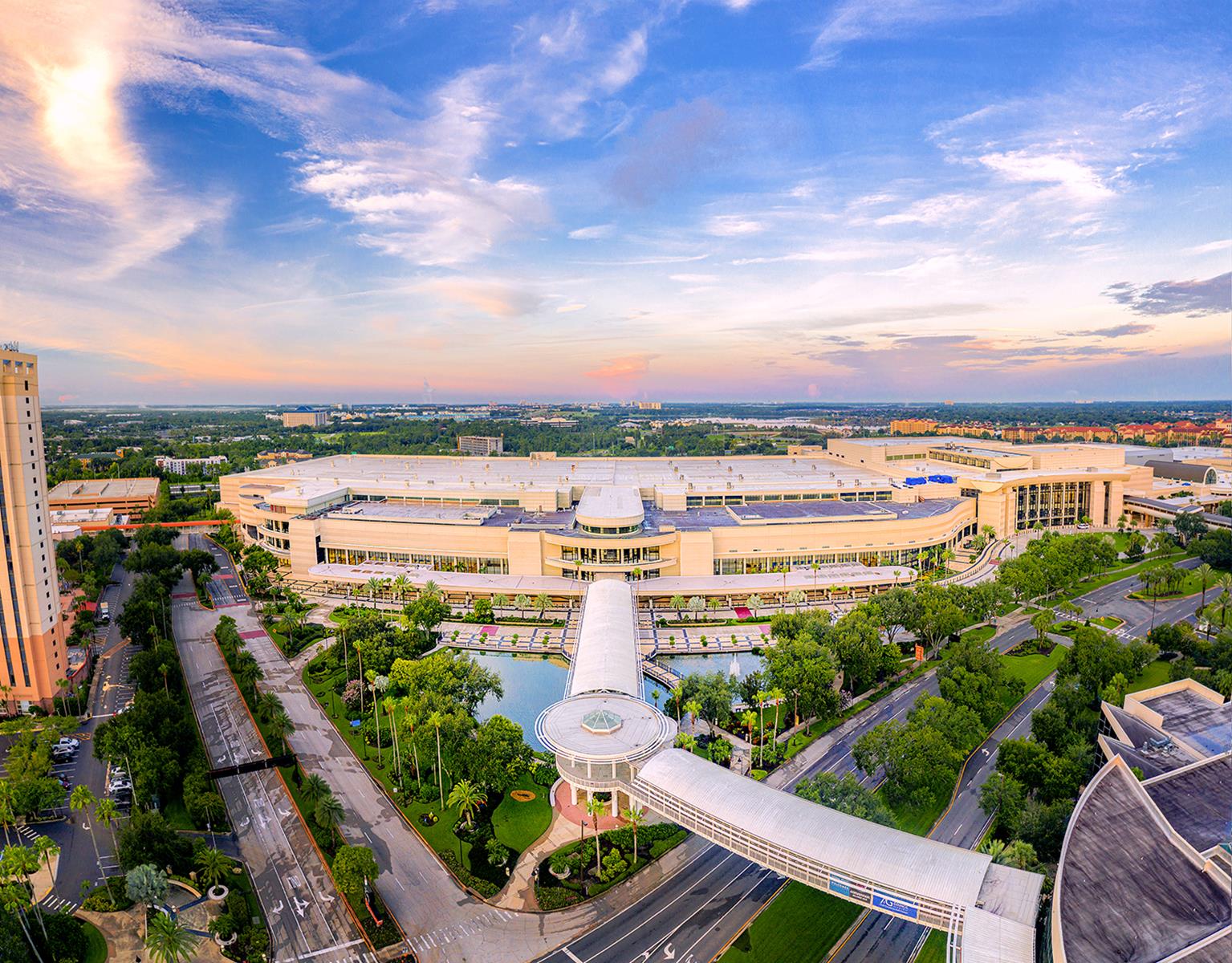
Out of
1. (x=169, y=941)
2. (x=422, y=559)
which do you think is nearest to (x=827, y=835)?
(x=169, y=941)

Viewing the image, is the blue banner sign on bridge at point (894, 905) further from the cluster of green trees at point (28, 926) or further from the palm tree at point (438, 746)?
the cluster of green trees at point (28, 926)

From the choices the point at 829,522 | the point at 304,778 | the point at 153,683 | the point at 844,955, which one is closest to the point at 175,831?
the point at 304,778

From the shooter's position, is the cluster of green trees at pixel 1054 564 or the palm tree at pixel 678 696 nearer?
the palm tree at pixel 678 696

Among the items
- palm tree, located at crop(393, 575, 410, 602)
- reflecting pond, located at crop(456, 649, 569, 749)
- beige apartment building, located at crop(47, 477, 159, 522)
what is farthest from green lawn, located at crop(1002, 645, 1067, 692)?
beige apartment building, located at crop(47, 477, 159, 522)

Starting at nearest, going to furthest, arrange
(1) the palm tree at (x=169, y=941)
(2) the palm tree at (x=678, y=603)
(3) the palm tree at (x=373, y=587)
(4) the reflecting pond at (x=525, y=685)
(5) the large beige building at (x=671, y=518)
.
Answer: (1) the palm tree at (x=169, y=941) < (4) the reflecting pond at (x=525, y=685) < (2) the palm tree at (x=678, y=603) < (3) the palm tree at (x=373, y=587) < (5) the large beige building at (x=671, y=518)

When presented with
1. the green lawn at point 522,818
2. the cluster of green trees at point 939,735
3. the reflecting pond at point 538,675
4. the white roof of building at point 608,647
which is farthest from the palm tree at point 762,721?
the green lawn at point 522,818

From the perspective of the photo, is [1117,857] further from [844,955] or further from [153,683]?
[153,683]
